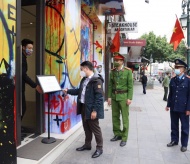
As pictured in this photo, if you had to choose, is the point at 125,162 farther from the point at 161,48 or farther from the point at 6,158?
the point at 161,48

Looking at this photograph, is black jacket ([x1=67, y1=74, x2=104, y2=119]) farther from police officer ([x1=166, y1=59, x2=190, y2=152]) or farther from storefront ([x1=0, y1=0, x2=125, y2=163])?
police officer ([x1=166, y1=59, x2=190, y2=152])

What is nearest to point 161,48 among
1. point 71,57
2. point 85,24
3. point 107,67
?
point 107,67

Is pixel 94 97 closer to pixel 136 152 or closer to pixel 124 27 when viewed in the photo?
pixel 136 152

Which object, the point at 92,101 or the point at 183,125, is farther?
the point at 183,125

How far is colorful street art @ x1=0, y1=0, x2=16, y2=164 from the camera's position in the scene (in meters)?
2.95

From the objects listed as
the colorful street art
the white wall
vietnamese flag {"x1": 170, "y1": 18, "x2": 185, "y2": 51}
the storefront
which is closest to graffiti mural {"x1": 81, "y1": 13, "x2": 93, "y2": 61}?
the storefront

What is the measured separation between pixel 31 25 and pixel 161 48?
3552 cm

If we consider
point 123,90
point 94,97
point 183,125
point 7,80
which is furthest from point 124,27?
point 7,80

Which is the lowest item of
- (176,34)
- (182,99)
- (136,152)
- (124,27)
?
(136,152)

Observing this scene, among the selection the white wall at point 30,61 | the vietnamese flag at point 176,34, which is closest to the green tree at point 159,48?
the vietnamese flag at point 176,34

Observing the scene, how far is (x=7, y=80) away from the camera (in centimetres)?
307

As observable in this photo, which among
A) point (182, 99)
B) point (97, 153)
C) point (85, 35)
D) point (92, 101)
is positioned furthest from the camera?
point (85, 35)

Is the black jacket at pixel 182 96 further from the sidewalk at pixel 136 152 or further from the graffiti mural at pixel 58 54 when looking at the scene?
the graffiti mural at pixel 58 54

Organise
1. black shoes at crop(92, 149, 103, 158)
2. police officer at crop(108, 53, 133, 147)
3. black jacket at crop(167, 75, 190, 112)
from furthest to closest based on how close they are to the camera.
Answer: police officer at crop(108, 53, 133, 147), black jacket at crop(167, 75, 190, 112), black shoes at crop(92, 149, 103, 158)
